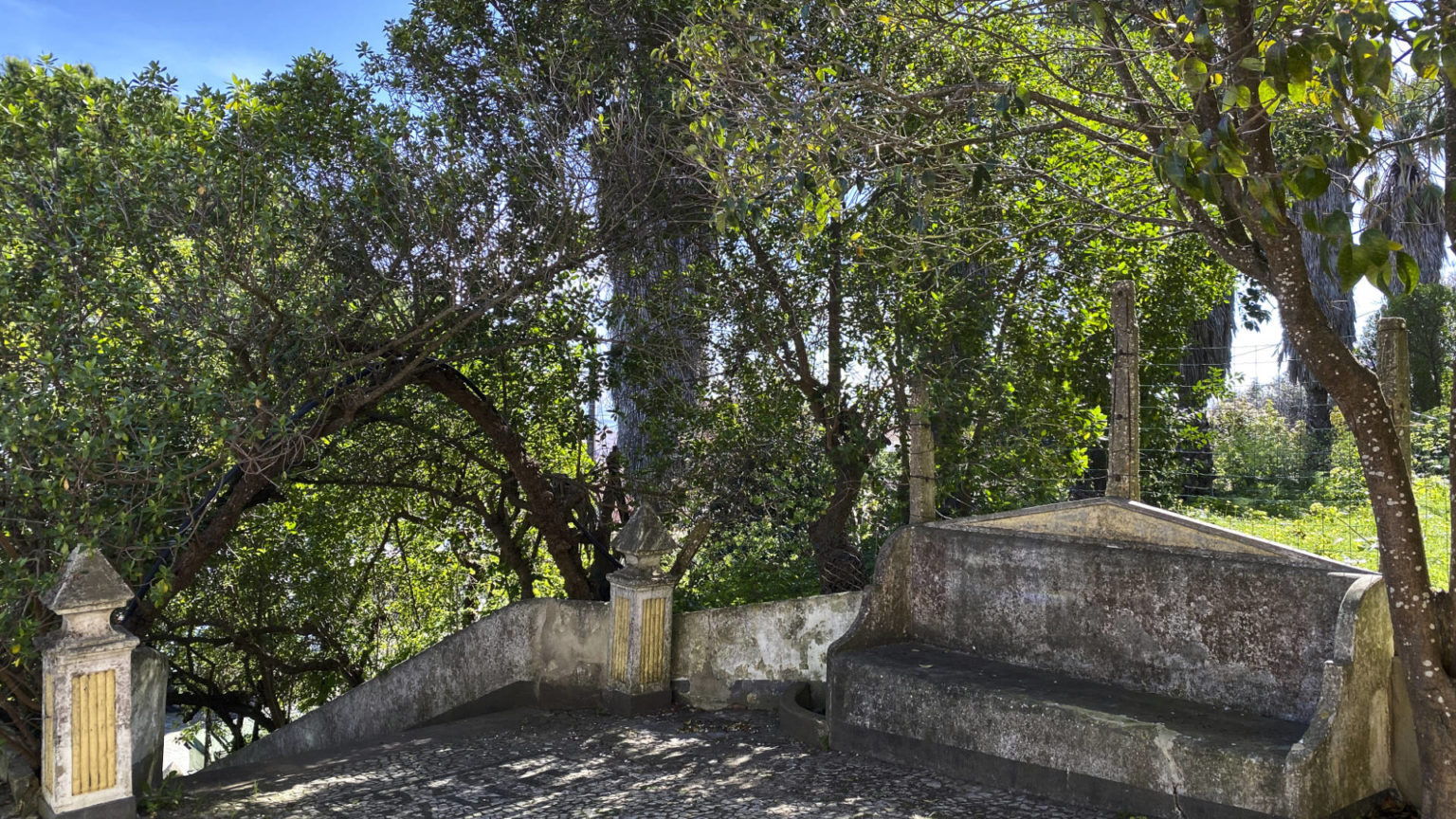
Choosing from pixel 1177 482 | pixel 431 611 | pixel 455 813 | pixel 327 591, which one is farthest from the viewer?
pixel 431 611

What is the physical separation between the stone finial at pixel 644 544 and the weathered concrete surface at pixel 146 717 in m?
3.04

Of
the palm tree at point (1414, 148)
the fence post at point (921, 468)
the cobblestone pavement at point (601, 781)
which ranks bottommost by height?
the cobblestone pavement at point (601, 781)

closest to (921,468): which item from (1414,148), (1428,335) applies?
(1414,148)

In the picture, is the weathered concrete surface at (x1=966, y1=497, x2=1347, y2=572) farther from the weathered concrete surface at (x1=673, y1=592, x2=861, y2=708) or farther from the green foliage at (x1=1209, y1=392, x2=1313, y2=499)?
the green foliage at (x1=1209, y1=392, x2=1313, y2=499)

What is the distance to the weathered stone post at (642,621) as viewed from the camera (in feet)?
25.6

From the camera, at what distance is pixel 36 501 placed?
627 cm

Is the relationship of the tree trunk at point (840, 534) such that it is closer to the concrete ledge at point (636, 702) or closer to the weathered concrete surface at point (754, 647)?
the weathered concrete surface at point (754, 647)

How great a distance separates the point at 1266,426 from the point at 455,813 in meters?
13.6

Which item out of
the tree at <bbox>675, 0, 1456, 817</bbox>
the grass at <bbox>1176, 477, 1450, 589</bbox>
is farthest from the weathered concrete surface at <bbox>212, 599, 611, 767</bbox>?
the grass at <bbox>1176, 477, 1450, 589</bbox>

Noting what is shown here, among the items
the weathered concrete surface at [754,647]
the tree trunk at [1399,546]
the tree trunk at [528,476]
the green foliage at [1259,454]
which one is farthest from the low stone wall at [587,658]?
the green foliage at [1259,454]

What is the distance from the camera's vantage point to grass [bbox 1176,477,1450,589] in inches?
322

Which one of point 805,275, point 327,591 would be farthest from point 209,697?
point 805,275

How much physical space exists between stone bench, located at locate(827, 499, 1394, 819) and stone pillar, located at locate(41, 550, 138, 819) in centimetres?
403

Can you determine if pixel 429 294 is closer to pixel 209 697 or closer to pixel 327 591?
pixel 327 591
